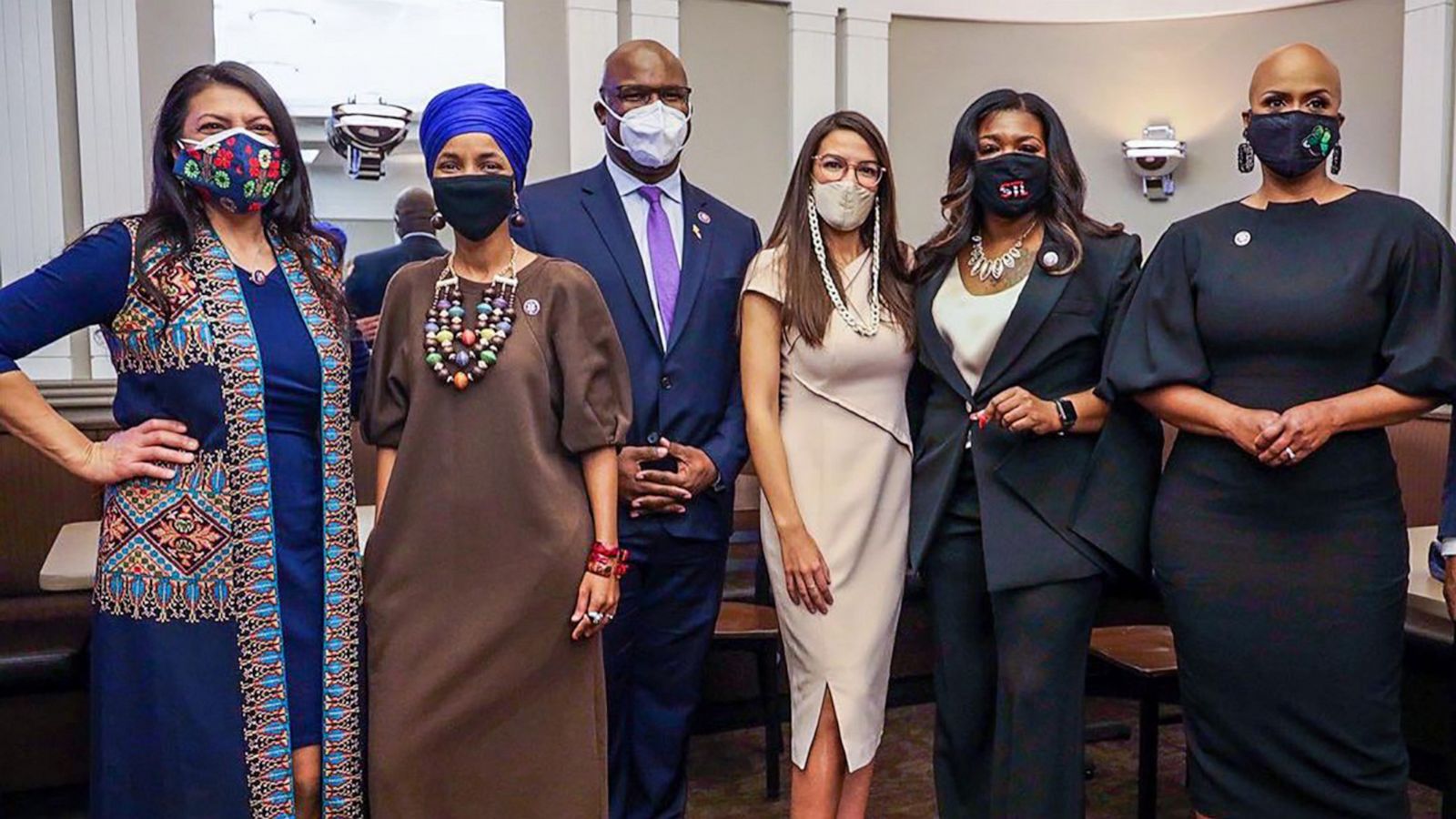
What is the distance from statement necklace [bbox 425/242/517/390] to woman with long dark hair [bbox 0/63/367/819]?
0.16m

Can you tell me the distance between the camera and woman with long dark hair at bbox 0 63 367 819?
168 cm

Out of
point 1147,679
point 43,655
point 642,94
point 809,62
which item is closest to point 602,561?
point 642,94

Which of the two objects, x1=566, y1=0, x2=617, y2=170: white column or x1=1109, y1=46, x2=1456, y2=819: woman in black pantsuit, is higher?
x1=566, y1=0, x2=617, y2=170: white column

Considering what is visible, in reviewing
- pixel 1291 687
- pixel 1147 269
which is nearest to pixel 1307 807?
pixel 1291 687

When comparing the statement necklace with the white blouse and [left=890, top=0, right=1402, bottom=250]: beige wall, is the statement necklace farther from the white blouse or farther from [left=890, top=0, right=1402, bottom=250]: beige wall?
[left=890, top=0, right=1402, bottom=250]: beige wall

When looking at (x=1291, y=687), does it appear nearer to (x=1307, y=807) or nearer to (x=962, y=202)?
(x=1307, y=807)

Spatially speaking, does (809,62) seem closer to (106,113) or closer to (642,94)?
(106,113)

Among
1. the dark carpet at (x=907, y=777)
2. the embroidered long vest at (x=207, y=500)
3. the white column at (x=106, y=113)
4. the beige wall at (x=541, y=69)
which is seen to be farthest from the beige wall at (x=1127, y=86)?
the embroidered long vest at (x=207, y=500)

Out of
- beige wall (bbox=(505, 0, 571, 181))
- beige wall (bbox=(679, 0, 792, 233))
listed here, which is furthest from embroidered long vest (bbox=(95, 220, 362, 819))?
beige wall (bbox=(679, 0, 792, 233))

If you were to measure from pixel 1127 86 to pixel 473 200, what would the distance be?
243 inches

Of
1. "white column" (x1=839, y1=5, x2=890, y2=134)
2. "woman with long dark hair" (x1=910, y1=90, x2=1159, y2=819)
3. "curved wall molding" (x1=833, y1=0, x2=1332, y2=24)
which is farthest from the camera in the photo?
"curved wall molding" (x1=833, y1=0, x2=1332, y2=24)

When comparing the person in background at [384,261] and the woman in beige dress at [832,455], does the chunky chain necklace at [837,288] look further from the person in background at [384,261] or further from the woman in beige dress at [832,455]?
the person in background at [384,261]

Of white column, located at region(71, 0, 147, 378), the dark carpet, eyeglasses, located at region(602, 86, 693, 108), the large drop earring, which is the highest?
white column, located at region(71, 0, 147, 378)

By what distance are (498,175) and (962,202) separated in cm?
87
